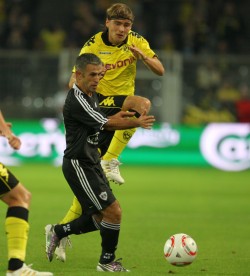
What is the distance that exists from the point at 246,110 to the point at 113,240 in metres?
12.7

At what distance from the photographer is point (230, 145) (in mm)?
18391

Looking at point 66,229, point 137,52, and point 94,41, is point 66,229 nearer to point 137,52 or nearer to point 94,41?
point 137,52

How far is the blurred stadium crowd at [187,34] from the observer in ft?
65.5

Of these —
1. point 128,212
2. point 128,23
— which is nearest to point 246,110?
point 128,212

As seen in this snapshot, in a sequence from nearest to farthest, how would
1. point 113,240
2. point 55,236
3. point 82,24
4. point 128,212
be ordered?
point 113,240, point 55,236, point 128,212, point 82,24

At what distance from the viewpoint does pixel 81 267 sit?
25.9 feet

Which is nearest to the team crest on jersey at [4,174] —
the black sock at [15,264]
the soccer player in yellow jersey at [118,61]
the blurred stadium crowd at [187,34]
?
the black sock at [15,264]

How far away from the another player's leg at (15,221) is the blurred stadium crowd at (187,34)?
1331 centimetres

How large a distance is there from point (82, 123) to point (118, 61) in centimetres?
176

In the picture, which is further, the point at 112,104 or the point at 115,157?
the point at 115,157

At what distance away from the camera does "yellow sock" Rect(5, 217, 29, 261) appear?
656 centimetres

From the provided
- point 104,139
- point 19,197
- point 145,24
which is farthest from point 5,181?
point 145,24

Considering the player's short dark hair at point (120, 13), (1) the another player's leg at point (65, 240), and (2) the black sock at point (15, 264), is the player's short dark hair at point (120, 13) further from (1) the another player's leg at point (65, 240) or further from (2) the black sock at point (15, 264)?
(2) the black sock at point (15, 264)

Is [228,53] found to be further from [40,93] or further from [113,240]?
[113,240]
